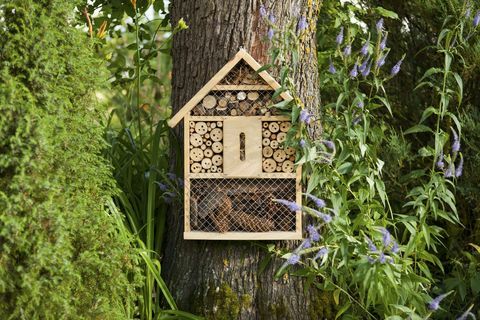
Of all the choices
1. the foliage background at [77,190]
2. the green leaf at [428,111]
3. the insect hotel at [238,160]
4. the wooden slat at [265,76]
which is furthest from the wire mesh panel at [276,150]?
the green leaf at [428,111]

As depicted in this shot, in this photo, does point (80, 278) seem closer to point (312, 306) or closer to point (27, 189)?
point (27, 189)

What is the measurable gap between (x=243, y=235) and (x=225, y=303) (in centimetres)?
37

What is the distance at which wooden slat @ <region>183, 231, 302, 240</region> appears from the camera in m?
3.93

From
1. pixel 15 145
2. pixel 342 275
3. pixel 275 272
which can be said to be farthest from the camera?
pixel 275 272

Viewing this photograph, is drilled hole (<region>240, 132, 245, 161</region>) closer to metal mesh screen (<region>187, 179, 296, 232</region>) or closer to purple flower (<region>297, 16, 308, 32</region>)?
metal mesh screen (<region>187, 179, 296, 232</region>)

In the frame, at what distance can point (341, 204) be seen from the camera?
3873 millimetres

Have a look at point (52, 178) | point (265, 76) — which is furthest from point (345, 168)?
point (52, 178)

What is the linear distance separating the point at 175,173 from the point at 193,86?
47cm

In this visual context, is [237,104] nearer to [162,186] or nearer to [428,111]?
[162,186]

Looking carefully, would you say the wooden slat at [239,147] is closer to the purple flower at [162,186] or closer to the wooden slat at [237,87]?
the wooden slat at [237,87]

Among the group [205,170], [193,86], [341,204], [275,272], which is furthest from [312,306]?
[193,86]

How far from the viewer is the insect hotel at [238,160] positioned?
3906 mm

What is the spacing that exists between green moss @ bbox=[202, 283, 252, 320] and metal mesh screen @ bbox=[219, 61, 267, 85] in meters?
1.00

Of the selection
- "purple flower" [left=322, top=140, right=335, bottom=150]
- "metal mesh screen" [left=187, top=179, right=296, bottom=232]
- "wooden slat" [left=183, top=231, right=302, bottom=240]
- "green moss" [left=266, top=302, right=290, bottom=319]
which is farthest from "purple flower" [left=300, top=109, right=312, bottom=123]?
"green moss" [left=266, top=302, right=290, bottom=319]
